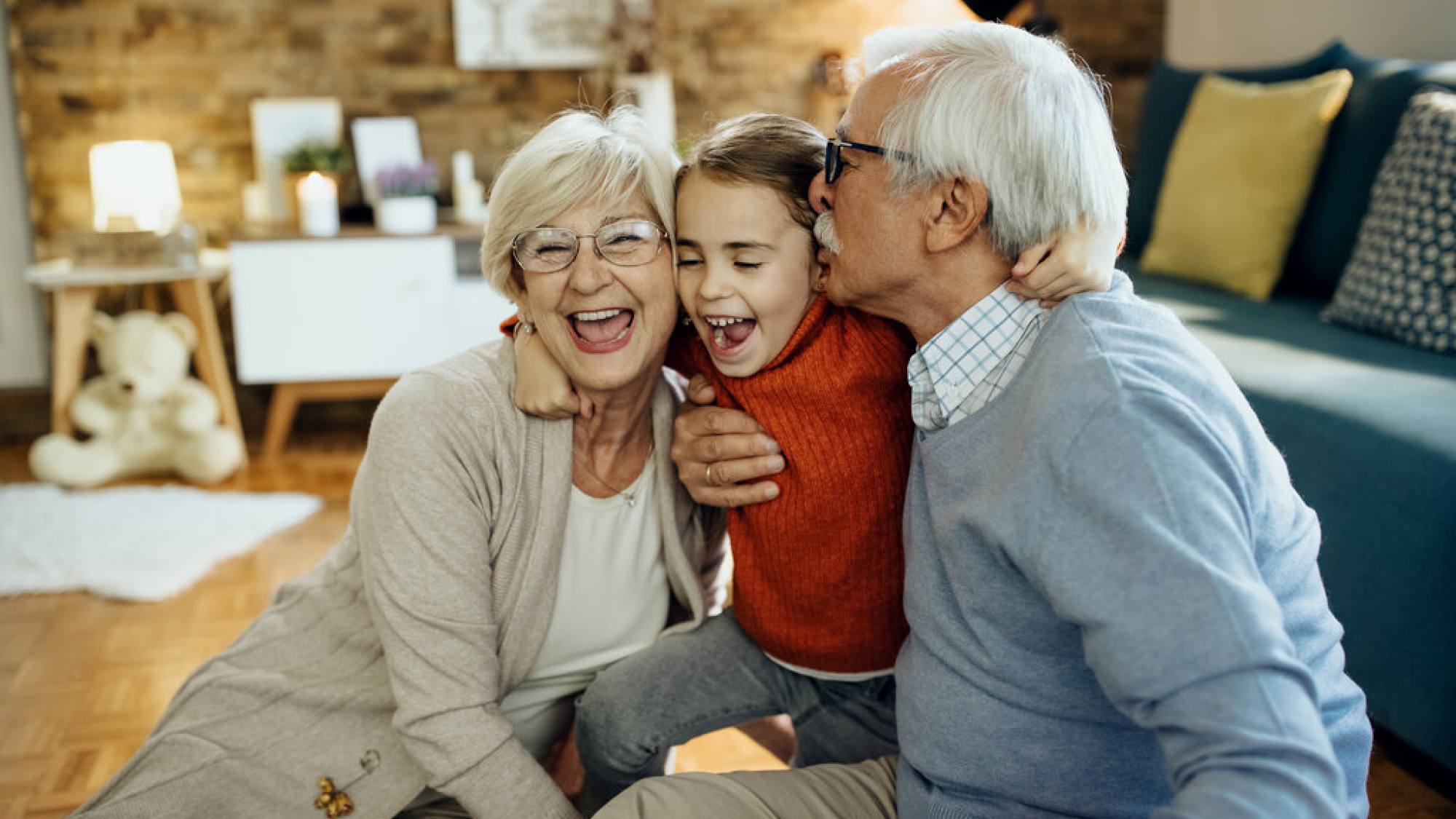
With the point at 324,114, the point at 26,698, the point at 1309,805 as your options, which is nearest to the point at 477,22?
the point at 324,114

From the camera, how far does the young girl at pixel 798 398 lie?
1.52m

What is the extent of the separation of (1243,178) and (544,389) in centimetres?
234

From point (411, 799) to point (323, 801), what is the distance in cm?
12

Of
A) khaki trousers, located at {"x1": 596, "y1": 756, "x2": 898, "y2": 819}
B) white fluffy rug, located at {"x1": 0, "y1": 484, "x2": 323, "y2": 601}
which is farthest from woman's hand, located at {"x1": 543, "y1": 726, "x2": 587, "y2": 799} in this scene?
white fluffy rug, located at {"x1": 0, "y1": 484, "x2": 323, "y2": 601}

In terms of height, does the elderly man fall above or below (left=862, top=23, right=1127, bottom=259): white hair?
below

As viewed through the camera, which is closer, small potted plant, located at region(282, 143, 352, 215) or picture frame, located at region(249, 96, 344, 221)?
small potted plant, located at region(282, 143, 352, 215)

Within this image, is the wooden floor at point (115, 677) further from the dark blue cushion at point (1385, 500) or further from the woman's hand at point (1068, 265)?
the woman's hand at point (1068, 265)

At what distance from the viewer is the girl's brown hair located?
60.1 inches

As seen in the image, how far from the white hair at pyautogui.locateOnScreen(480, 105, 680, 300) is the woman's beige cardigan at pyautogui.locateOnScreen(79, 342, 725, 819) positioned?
0.68 feet

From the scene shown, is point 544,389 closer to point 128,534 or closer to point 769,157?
point 769,157

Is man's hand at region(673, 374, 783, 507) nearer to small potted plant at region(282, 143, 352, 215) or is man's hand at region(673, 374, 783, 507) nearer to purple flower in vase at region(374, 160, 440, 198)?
purple flower in vase at region(374, 160, 440, 198)

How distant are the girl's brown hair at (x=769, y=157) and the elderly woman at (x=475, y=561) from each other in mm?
98

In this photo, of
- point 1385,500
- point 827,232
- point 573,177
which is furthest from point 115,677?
point 1385,500

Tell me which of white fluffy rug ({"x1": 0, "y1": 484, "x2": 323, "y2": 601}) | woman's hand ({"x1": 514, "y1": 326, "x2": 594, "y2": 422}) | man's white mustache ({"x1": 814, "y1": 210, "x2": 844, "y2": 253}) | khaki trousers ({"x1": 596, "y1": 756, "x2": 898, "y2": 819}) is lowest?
white fluffy rug ({"x1": 0, "y1": 484, "x2": 323, "y2": 601})
